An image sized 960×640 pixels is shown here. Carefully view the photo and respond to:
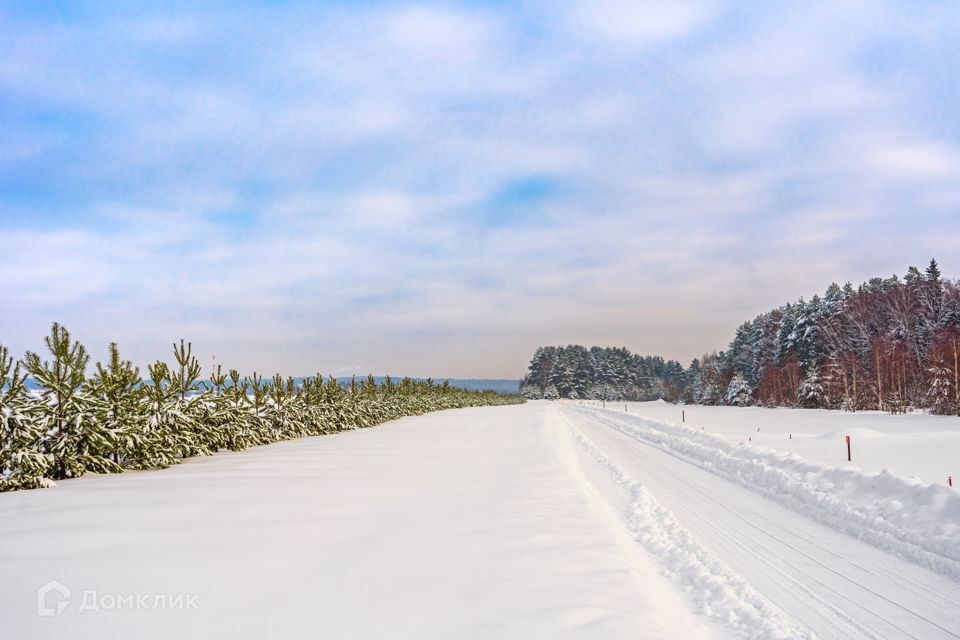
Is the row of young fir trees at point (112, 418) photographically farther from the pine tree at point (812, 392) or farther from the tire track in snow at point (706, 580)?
the pine tree at point (812, 392)

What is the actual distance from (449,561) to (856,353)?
63.6m

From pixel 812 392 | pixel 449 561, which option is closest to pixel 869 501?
pixel 449 561

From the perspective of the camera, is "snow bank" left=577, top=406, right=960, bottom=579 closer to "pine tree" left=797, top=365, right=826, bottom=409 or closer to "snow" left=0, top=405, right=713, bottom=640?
"snow" left=0, top=405, right=713, bottom=640

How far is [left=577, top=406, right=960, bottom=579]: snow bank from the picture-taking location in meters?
6.58

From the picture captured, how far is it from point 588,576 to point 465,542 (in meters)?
1.45

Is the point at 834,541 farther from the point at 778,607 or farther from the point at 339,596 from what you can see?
the point at 339,596

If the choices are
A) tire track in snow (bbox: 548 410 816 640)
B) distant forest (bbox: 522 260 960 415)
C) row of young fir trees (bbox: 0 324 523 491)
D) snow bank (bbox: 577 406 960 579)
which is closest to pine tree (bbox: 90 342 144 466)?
row of young fir trees (bbox: 0 324 523 491)

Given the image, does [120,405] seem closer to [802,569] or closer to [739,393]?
[802,569]

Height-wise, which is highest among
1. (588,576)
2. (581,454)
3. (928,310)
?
(928,310)

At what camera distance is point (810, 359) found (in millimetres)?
61531

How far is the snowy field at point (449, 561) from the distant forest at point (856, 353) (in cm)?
3698

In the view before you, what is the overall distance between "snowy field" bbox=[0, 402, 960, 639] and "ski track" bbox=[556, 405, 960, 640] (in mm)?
30

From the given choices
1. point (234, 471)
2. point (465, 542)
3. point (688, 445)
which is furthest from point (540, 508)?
point (688, 445)

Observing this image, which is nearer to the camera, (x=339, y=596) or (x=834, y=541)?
(x=339, y=596)
